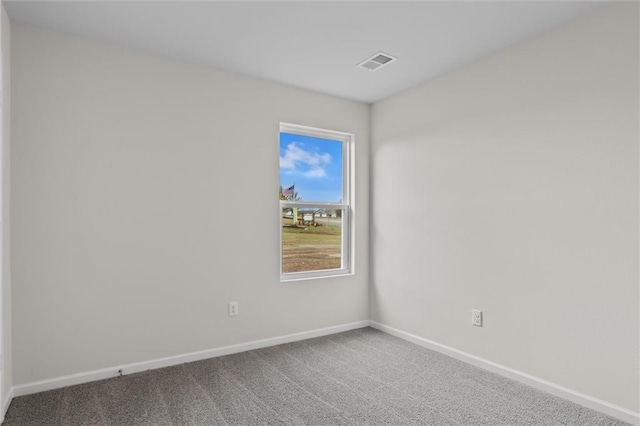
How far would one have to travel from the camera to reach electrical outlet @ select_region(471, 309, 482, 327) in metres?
2.97

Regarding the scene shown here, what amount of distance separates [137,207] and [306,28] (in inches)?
69.8

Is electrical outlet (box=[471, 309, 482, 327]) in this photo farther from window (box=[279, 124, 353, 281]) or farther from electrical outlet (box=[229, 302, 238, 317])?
electrical outlet (box=[229, 302, 238, 317])

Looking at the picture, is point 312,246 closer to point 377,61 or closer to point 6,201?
point 377,61

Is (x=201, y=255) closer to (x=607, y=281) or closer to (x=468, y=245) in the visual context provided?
(x=468, y=245)

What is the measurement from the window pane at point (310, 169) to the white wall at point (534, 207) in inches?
27.3

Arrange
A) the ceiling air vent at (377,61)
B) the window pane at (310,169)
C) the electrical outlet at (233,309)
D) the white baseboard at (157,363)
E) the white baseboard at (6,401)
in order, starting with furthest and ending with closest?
the window pane at (310,169), the electrical outlet at (233,309), the ceiling air vent at (377,61), the white baseboard at (157,363), the white baseboard at (6,401)

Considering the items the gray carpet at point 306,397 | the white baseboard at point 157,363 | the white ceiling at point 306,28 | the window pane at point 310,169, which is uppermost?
the white ceiling at point 306,28

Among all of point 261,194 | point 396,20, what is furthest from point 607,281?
point 261,194

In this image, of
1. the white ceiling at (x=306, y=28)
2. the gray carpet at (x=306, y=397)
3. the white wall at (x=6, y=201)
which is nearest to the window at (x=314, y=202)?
the white ceiling at (x=306, y=28)

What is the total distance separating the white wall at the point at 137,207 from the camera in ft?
8.17

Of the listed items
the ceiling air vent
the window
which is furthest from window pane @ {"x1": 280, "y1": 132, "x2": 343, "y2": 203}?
the ceiling air vent

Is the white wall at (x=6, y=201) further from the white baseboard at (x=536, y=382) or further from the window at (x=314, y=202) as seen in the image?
the white baseboard at (x=536, y=382)

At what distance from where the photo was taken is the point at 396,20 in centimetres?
239

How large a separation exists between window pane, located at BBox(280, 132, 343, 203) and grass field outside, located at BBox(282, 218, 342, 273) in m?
0.28
